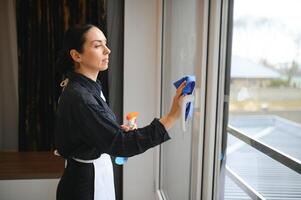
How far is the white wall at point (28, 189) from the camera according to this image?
2.45 metres

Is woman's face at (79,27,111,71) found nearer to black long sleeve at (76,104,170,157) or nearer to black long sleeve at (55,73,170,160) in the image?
black long sleeve at (55,73,170,160)

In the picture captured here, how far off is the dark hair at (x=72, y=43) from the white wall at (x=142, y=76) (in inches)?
44.2

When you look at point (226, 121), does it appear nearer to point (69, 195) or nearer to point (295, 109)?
point (295, 109)

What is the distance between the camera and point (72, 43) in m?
1.25

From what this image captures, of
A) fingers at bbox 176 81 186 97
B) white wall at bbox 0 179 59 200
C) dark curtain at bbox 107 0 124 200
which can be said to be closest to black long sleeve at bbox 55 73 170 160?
fingers at bbox 176 81 186 97

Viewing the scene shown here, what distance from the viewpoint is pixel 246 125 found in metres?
1.29

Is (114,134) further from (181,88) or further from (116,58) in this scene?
(116,58)

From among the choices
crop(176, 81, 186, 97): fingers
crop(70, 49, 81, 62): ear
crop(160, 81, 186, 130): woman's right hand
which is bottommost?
crop(160, 81, 186, 130): woman's right hand

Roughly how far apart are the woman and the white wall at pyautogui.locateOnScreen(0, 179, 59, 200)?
1249 millimetres

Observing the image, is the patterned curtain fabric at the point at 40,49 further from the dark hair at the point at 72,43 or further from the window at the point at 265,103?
the window at the point at 265,103

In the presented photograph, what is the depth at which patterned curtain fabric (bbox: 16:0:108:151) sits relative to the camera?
3.24 m

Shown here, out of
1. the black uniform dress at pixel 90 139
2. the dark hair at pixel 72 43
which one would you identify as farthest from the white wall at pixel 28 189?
the dark hair at pixel 72 43

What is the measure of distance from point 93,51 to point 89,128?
331 millimetres

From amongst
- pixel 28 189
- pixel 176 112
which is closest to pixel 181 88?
pixel 176 112
